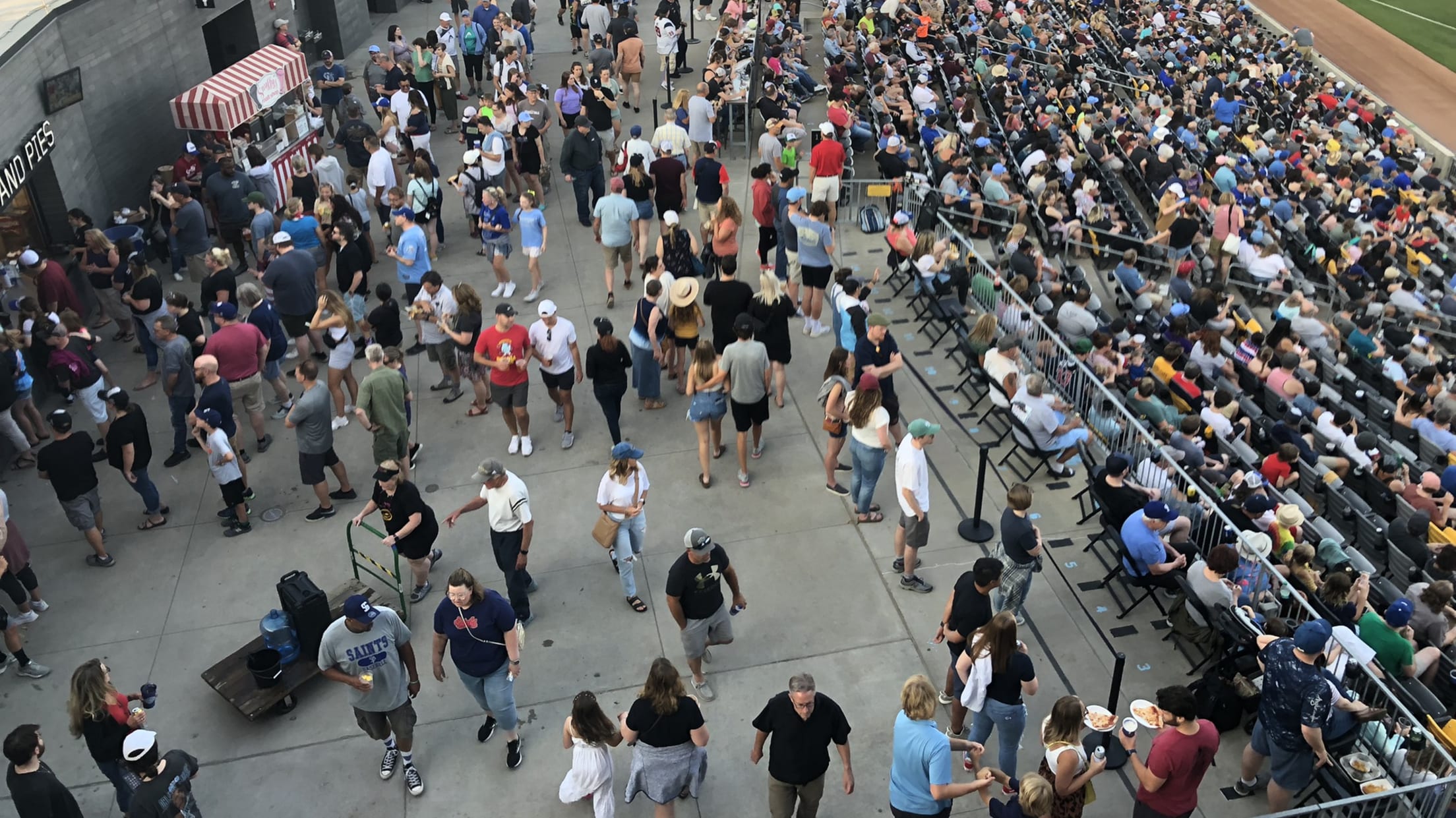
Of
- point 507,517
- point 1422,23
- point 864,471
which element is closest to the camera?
point 507,517

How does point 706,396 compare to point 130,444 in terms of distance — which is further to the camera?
point 706,396

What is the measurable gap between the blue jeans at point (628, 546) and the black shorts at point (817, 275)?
5037 millimetres

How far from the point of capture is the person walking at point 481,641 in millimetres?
7570

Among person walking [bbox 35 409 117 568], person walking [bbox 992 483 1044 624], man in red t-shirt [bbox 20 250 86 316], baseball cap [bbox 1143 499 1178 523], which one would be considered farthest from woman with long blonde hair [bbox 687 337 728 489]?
man in red t-shirt [bbox 20 250 86 316]

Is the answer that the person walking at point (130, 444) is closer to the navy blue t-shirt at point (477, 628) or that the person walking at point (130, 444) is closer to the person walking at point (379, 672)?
the person walking at point (379, 672)

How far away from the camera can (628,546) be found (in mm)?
9562

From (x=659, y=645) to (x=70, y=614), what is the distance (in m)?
4.99

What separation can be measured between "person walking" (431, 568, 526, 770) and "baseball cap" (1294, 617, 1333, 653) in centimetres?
501

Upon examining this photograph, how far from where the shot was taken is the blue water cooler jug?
8.68m

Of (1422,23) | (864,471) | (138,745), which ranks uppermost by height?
(138,745)

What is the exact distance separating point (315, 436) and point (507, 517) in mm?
2546

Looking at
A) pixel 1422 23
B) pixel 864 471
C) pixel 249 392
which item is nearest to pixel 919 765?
pixel 864 471

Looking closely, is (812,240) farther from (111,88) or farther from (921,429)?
(111,88)

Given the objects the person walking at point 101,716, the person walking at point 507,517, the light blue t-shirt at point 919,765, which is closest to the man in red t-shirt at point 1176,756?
the light blue t-shirt at point 919,765
